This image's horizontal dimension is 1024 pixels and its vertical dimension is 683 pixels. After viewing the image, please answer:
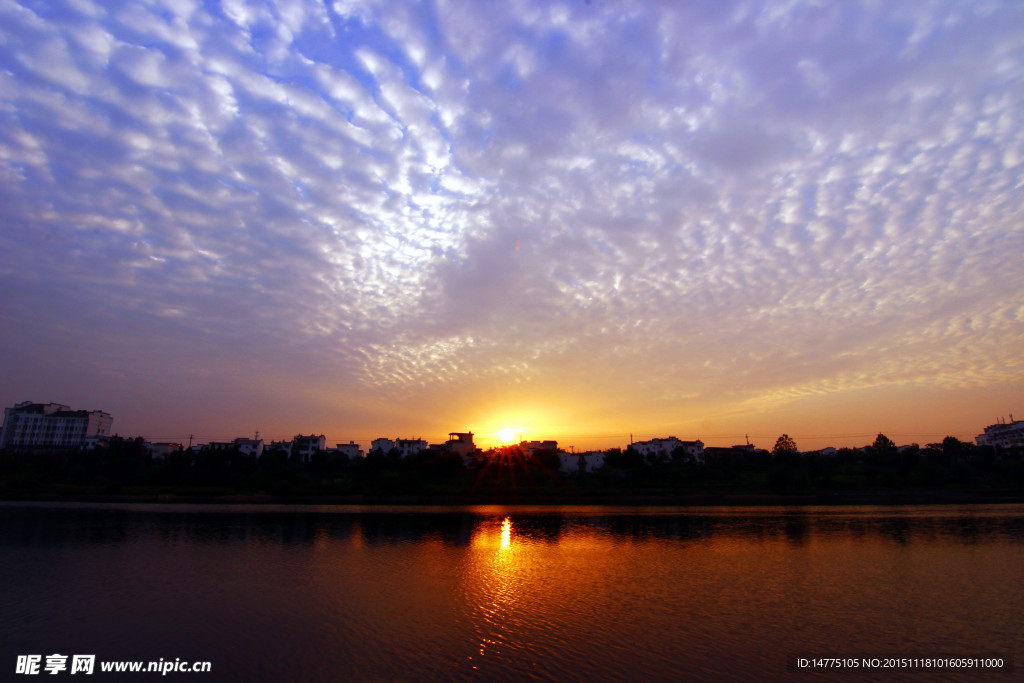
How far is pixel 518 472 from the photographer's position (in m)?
64.7

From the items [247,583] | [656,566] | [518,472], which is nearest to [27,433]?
[518,472]

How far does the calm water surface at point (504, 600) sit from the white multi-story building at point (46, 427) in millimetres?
75577

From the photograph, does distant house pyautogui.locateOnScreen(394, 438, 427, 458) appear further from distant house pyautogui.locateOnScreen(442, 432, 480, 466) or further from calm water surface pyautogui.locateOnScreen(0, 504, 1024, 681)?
calm water surface pyautogui.locateOnScreen(0, 504, 1024, 681)

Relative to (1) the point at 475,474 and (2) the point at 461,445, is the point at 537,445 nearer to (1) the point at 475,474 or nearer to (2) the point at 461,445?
(2) the point at 461,445

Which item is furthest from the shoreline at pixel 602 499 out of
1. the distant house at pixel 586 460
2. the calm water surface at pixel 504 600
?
the distant house at pixel 586 460

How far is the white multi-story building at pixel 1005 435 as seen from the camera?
95775 mm

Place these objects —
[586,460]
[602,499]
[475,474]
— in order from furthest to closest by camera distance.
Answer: [586,460]
[475,474]
[602,499]

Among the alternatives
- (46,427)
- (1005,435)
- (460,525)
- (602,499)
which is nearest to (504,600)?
(460,525)

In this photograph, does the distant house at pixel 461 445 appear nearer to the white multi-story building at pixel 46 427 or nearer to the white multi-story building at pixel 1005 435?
the white multi-story building at pixel 46 427

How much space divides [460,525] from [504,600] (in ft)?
64.3

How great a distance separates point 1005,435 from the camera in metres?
101

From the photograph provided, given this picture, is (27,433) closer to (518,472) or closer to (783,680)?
(518,472)

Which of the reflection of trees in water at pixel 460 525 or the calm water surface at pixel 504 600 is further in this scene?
the reflection of trees in water at pixel 460 525

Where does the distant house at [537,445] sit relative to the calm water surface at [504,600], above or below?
above
